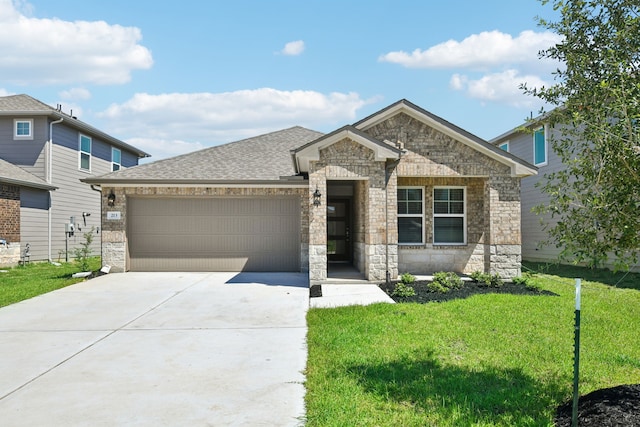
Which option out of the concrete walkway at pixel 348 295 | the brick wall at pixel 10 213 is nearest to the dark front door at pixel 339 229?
the concrete walkway at pixel 348 295

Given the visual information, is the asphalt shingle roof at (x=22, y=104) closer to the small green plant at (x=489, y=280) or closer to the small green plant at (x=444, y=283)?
the small green plant at (x=444, y=283)

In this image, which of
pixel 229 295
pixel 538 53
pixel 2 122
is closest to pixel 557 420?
pixel 538 53

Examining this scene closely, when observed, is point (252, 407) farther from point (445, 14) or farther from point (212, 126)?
point (212, 126)

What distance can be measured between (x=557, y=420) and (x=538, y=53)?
11.0ft

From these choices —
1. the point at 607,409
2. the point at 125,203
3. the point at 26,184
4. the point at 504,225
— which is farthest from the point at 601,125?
the point at 26,184

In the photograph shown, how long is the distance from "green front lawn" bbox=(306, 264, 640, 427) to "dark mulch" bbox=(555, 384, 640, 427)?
0.47ft

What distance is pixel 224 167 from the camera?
15117 millimetres

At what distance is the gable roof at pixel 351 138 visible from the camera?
11.2 metres

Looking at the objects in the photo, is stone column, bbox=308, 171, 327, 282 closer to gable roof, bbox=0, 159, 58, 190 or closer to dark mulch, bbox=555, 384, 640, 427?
dark mulch, bbox=555, 384, 640, 427

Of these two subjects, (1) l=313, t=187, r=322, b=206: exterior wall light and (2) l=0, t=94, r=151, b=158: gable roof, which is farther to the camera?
(2) l=0, t=94, r=151, b=158: gable roof

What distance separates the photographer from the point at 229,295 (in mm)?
10477

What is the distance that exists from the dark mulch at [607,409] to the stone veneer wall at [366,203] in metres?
7.47

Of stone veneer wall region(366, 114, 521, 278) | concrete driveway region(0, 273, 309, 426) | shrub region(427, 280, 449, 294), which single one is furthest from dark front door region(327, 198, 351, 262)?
concrete driveway region(0, 273, 309, 426)

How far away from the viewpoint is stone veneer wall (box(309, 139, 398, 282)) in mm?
11484
